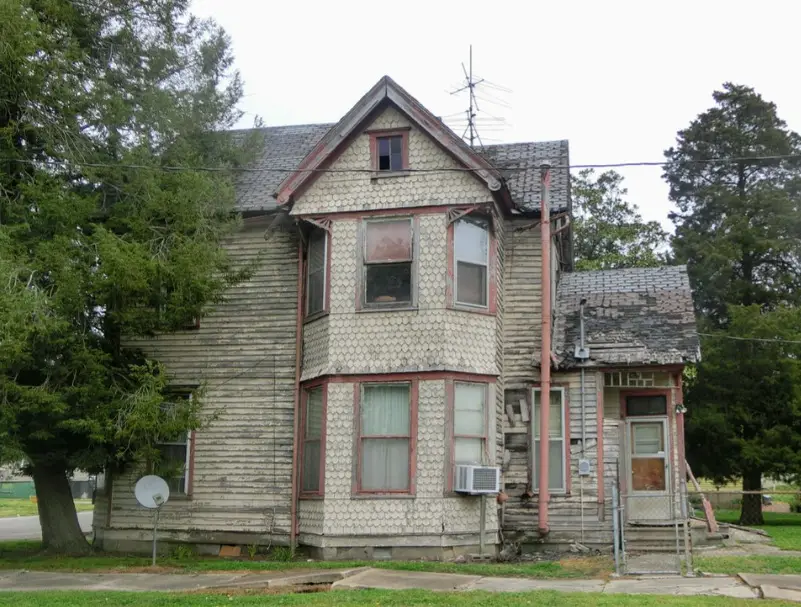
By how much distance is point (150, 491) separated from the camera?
15469mm

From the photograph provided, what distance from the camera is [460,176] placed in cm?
1625

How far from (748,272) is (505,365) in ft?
67.2

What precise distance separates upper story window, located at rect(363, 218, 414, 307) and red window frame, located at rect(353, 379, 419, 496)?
141cm

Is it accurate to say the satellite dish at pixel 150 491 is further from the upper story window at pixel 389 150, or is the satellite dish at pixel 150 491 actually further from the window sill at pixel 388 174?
the upper story window at pixel 389 150

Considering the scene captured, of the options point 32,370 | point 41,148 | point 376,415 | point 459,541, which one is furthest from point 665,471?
point 41,148

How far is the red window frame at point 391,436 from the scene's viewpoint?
15.5 metres

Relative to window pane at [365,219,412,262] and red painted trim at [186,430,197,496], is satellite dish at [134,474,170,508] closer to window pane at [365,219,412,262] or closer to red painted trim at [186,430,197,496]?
red painted trim at [186,430,197,496]

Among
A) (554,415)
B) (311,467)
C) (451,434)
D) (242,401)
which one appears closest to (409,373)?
(451,434)

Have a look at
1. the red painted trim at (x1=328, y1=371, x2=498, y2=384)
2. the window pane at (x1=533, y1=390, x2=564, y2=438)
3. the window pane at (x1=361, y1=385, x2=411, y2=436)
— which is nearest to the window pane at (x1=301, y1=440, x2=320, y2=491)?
the window pane at (x1=361, y1=385, x2=411, y2=436)

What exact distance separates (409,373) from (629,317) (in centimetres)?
487

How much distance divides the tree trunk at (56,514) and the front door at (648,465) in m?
10.1

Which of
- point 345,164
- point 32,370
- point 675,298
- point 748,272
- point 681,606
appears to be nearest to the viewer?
point 681,606

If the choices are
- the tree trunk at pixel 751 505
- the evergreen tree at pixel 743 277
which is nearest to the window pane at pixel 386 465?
the evergreen tree at pixel 743 277

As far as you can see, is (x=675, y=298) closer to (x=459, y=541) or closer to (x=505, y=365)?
(x=505, y=365)
